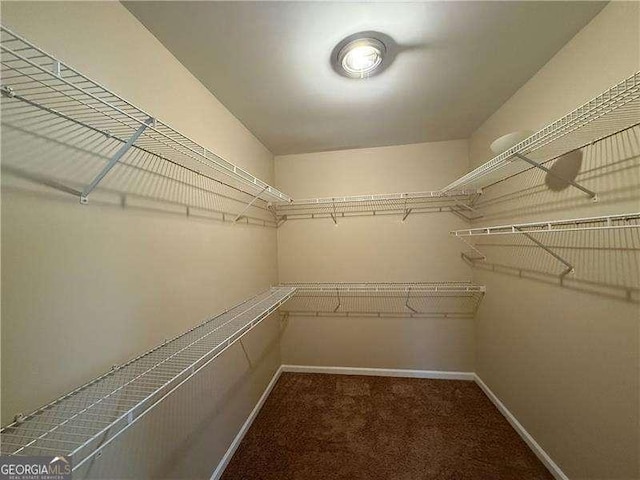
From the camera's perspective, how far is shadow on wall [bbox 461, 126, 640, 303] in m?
0.95

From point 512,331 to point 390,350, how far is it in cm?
106

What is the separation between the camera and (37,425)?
2.05 feet

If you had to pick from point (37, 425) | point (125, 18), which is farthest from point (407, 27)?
point (37, 425)

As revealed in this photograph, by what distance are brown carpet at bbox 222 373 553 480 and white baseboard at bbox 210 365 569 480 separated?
42 mm

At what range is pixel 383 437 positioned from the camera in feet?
5.42

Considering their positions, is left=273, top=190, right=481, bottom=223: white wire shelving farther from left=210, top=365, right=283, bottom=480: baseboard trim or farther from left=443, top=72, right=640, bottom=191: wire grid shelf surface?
left=210, top=365, right=283, bottom=480: baseboard trim

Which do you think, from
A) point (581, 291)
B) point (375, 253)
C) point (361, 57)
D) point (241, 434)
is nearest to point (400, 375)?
point (375, 253)

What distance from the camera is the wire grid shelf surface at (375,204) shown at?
221 cm

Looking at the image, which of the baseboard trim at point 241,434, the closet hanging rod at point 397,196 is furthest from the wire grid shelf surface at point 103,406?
the closet hanging rod at point 397,196

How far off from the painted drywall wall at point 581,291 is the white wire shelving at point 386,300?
20.4 inches

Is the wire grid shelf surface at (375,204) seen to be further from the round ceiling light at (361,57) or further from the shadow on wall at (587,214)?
the round ceiling light at (361,57)

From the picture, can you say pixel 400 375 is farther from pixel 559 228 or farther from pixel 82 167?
pixel 82 167
